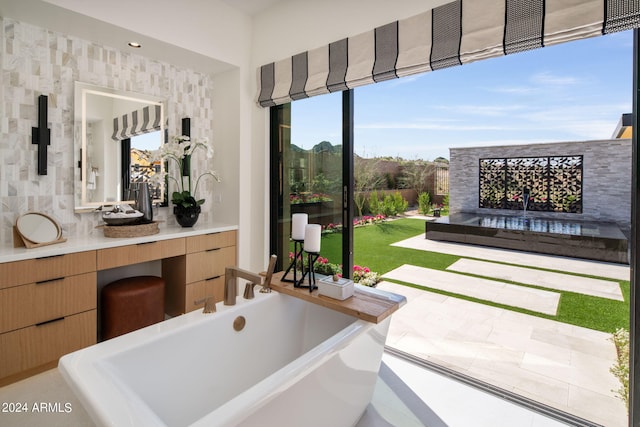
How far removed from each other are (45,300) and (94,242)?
18.9 inches

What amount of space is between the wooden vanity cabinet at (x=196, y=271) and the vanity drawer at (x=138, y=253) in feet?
0.43

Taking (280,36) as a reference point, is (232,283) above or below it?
below

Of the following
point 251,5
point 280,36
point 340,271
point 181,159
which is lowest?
point 340,271

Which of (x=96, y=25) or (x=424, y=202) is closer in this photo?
(x=96, y=25)

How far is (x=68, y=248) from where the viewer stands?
2.30 metres

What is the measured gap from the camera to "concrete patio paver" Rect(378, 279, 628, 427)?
2119 mm

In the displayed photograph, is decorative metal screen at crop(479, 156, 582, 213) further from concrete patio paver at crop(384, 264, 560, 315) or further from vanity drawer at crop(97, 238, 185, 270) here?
vanity drawer at crop(97, 238, 185, 270)

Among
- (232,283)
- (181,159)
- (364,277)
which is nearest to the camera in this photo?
(232,283)

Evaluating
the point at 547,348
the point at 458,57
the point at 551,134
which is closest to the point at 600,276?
the point at 547,348

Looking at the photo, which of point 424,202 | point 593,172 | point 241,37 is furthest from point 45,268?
point 593,172

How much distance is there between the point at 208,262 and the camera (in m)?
3.21

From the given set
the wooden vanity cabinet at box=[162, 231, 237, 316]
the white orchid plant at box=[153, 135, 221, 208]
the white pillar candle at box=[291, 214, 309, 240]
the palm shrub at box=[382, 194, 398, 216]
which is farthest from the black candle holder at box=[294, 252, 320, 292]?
the palm shrub at box=[382, 194, 398, 216]

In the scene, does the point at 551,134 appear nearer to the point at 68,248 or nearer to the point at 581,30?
the point at 581,30

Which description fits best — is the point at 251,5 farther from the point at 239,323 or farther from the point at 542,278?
the point at 542,278
